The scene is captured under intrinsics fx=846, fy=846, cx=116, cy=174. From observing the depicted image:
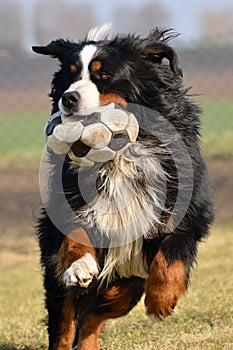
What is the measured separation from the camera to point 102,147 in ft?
16.4

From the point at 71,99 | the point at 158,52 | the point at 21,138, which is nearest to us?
the point at 71,99

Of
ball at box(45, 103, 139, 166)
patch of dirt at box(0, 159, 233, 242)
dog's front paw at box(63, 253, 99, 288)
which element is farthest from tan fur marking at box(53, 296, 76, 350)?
patch of dirt at box(0, 159, 233, 242)

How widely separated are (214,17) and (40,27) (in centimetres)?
2021

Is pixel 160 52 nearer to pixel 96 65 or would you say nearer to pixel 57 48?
pixel 96 65

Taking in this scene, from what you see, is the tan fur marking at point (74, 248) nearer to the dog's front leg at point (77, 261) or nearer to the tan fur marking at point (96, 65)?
the dog's front leg at point (77, 261)

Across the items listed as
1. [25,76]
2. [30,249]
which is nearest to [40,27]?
[25,76]

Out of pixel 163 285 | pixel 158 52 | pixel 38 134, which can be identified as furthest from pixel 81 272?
pixel 38 134

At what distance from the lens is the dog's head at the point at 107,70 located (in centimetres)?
487

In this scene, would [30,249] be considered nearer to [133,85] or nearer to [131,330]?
[131,330]

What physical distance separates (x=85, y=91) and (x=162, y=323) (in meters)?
2.31

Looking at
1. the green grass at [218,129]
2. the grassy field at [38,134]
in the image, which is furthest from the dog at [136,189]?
the grassy field at [38,134]

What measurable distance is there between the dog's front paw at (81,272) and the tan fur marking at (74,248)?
0.08 m

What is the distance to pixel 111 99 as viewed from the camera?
16.4 feet

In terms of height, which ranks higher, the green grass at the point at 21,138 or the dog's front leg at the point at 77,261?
the dog's front leg at the point at 77,261
